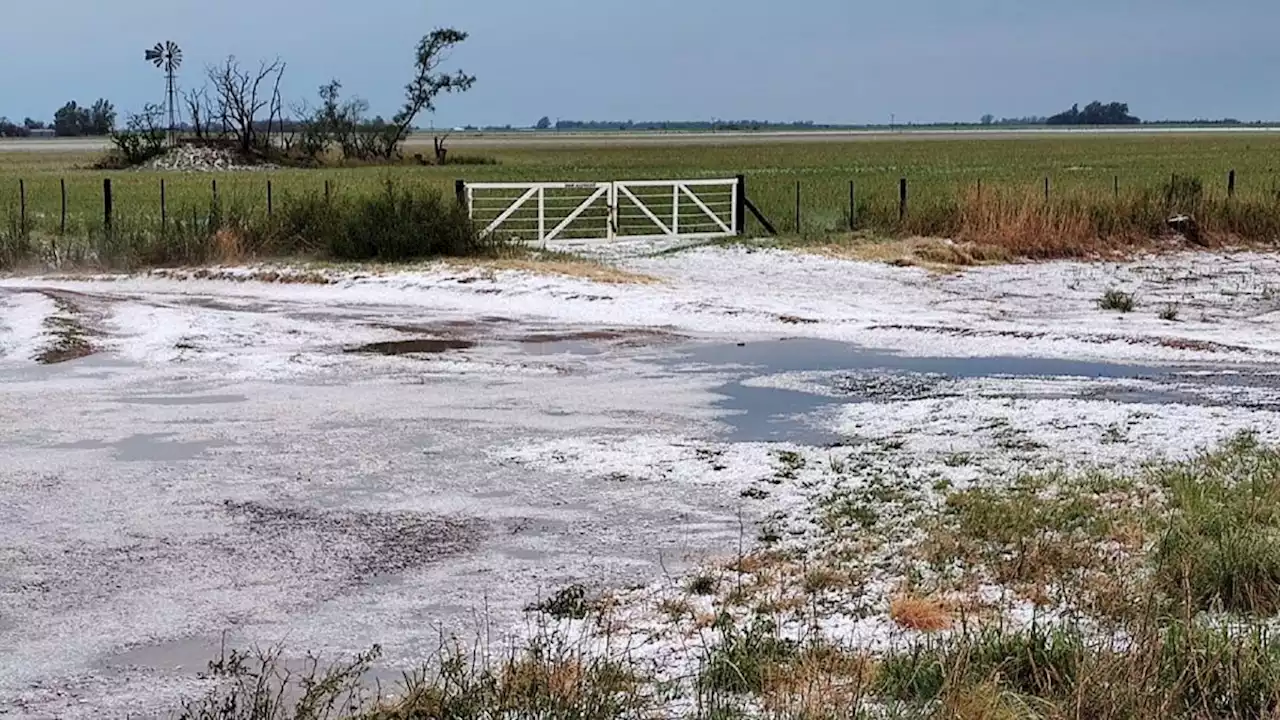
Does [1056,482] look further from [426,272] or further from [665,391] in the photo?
[426,272]

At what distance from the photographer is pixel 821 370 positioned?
14.4 meters

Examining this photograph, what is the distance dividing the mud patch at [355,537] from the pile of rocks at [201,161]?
64.7 m

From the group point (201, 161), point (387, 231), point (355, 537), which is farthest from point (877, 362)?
point (201, 161)

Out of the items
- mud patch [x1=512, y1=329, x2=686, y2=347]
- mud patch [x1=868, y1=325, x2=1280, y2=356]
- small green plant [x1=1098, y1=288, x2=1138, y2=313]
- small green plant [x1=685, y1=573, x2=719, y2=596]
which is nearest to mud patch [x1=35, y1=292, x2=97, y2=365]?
mud patch [x1=512, y1=329, x2=686, y2=347]

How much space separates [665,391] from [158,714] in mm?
7828

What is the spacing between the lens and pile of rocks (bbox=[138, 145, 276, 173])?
71.7m

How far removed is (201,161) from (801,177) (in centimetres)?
3478

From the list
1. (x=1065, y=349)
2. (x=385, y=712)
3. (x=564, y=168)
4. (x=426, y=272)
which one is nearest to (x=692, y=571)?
(x=385, y=712)

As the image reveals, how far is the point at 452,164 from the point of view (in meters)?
76.1

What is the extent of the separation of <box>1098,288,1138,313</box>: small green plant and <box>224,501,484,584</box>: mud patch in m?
13.1

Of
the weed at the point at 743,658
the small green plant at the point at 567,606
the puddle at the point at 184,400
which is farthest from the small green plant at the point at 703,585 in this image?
the puddle at the point at 184,400

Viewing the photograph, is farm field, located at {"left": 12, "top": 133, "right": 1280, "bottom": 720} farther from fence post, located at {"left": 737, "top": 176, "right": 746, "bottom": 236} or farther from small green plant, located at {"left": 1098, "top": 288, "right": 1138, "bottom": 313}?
Result: fence post, located at {"left": 737, "top": 176, "right": 746, "bottom": 236}

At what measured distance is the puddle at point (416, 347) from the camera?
51.6 feet

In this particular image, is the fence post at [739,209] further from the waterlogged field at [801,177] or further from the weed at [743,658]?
the weed at [743,658]
